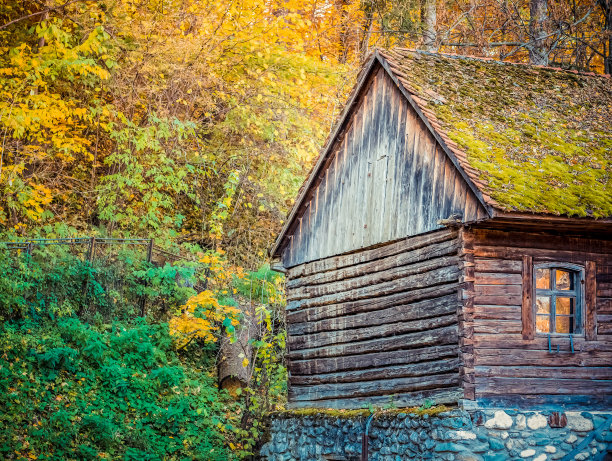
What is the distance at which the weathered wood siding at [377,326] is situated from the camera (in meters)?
→ 12.0

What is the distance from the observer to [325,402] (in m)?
14.8

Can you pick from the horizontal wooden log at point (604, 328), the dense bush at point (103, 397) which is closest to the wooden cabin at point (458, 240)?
the horizontal wooden log at point (604, 328)

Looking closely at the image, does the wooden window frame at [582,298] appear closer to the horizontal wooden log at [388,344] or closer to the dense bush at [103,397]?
the horizontal wooden log at [388,344]

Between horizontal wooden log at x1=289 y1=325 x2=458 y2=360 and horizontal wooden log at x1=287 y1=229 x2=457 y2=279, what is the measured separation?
1388 mm

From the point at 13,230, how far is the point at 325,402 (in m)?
8.73

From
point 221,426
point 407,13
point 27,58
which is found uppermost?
point 407,13

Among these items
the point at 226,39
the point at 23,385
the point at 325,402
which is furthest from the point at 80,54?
the point at 325,402

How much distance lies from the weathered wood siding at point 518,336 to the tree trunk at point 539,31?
11167mm

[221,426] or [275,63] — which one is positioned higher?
[275,63]

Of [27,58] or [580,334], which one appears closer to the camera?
[580,334]

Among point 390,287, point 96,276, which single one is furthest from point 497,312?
point 96,276

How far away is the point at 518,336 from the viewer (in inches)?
462

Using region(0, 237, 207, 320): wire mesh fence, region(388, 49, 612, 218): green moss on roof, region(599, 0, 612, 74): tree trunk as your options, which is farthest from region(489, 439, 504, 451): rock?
region(599, 0, 612, 74): tree trunk

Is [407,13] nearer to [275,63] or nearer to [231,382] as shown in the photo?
[275,63]
